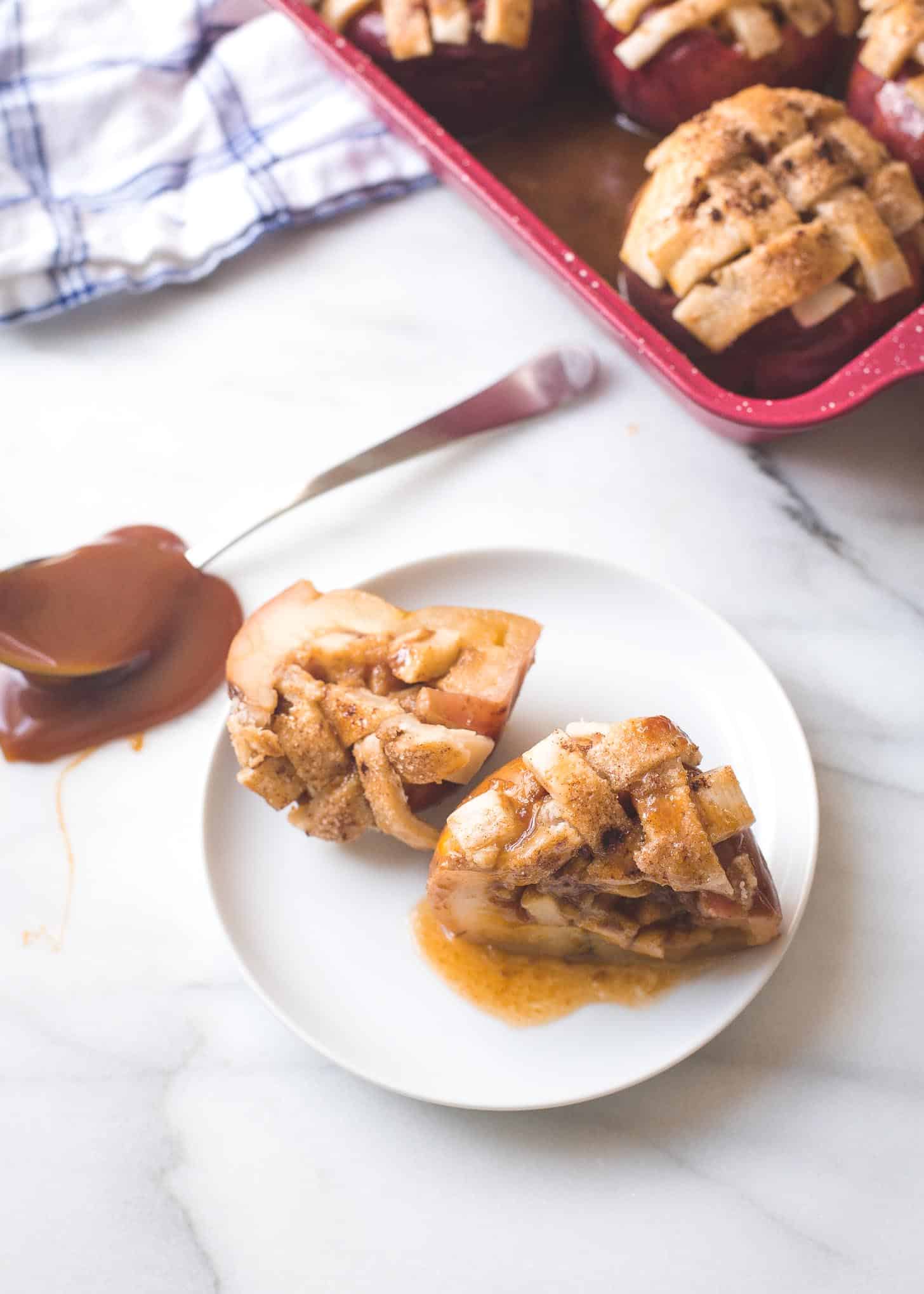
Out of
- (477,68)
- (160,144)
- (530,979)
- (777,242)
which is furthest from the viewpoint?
(160,144)

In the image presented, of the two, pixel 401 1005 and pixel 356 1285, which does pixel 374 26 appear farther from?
pixel 356 1285

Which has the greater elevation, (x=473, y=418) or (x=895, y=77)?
(x=895, y=77)

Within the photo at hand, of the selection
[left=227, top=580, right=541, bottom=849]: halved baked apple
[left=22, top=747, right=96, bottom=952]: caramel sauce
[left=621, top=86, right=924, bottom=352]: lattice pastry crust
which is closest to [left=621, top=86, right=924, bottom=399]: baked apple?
[left=621, top=86, right=924, bottom=352]: lattice pastry crust

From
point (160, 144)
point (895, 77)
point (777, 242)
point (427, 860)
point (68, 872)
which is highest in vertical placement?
point (895, 77)

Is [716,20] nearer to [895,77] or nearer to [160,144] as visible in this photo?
[895,77]

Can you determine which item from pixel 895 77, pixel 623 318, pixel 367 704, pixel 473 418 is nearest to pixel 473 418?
pixel 473 418

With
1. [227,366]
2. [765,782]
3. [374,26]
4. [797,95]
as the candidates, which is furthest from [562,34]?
[765,782]
